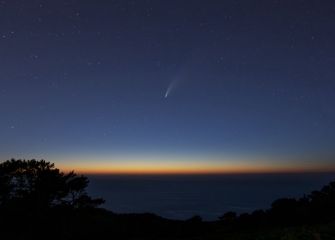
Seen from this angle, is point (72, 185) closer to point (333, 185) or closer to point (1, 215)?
point (1, 215)

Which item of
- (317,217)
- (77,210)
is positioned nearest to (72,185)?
(77,210)

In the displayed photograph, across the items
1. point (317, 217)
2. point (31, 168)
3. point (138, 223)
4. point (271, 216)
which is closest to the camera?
point (317, 217)

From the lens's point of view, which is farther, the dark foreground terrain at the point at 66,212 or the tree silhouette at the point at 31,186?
the tree silhouette at the point at 31,186

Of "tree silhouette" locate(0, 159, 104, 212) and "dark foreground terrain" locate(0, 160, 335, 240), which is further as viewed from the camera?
"tree silhouette" locate(0, 159, 104, 212)

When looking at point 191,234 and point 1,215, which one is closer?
point 191,234

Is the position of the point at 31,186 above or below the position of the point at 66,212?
above

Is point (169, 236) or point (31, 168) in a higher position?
point (31, 168)

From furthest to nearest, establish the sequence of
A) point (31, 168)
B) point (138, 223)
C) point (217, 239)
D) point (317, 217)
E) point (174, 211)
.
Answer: point (174, 211), point (138, 223), point (31, 168), point (317, 217), point (217, 239)

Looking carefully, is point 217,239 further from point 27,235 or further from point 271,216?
point 27,235
